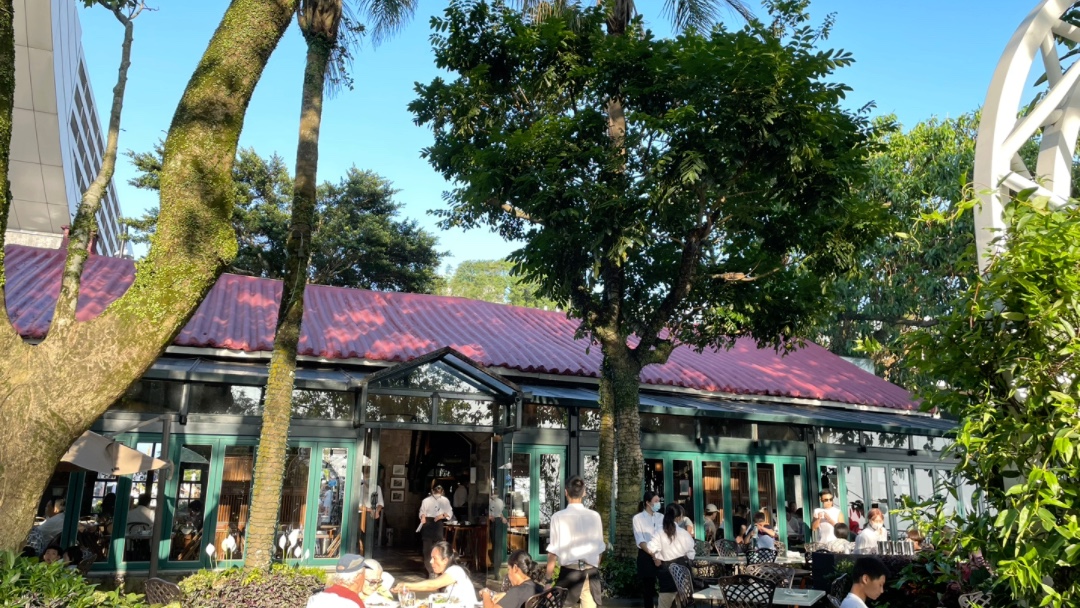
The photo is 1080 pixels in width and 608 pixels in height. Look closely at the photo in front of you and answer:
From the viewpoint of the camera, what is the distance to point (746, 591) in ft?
26.5

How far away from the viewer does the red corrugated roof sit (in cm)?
1382

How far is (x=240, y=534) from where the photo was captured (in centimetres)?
1232

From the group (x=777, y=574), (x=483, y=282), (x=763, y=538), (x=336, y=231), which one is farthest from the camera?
(x=483, y=282)

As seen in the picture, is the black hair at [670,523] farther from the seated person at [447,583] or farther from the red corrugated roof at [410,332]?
the red corrugated roof at [410,332]

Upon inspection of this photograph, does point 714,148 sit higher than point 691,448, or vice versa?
A: point 714,148

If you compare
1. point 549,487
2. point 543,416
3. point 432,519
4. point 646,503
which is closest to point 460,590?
point 646,503

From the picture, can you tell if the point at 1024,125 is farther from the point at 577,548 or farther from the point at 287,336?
the point at 287,336

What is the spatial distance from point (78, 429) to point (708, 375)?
49.7 ft

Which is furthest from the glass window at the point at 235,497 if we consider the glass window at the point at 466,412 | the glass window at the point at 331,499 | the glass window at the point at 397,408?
the glass window at the point at 466,412

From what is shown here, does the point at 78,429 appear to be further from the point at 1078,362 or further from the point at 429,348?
the point at 429,348

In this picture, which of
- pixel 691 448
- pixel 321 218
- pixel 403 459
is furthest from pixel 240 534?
pixel 321 218

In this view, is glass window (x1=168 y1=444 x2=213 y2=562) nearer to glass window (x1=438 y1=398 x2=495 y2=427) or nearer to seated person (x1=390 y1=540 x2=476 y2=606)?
glass window (x1=438 y1=398 x2=495 y2=427)

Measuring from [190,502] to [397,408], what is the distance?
3414 mm

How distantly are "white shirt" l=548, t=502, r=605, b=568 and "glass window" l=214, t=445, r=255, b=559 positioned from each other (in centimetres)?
663
